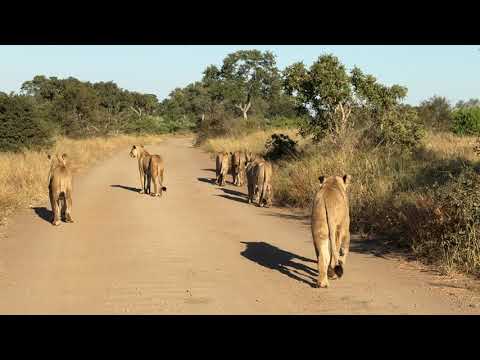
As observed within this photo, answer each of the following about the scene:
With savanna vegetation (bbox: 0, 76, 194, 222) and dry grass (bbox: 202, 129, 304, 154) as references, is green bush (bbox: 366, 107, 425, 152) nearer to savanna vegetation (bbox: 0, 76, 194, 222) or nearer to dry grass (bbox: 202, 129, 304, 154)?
savanna vegetation (bbox: 0, 76, 194, 222)

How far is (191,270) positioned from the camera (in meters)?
8.33

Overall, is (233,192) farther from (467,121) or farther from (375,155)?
(467,121)

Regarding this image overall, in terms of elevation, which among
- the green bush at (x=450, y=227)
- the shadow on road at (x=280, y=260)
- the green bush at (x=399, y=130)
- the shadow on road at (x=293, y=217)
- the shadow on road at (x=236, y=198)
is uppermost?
the green bush at (x=399, y=130)

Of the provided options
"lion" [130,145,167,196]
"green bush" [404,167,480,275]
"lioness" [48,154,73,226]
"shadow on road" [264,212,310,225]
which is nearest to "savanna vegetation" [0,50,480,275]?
"green bush" [404,167,480,275]

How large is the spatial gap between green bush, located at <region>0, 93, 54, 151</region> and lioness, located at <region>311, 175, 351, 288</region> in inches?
942

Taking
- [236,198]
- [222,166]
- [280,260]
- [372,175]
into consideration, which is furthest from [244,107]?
[280,260]

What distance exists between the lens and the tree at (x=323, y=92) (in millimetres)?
18641

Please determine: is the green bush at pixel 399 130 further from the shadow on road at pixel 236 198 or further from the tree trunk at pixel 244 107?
the tree trunk at pixel 244 107

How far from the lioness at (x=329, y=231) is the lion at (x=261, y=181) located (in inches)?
286

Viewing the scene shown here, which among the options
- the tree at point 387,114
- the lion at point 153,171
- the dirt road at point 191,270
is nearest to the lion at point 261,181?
the dirt road at point 191,270

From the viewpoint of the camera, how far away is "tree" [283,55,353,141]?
1864cm

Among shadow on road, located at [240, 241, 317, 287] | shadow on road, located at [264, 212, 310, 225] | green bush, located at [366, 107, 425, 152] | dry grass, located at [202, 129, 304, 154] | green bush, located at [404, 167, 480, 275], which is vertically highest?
green bush, located at [366, 107, 425, 152]

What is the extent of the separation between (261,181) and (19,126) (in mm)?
17912

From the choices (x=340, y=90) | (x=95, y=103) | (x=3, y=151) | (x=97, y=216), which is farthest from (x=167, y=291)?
(x=95, y=103)
